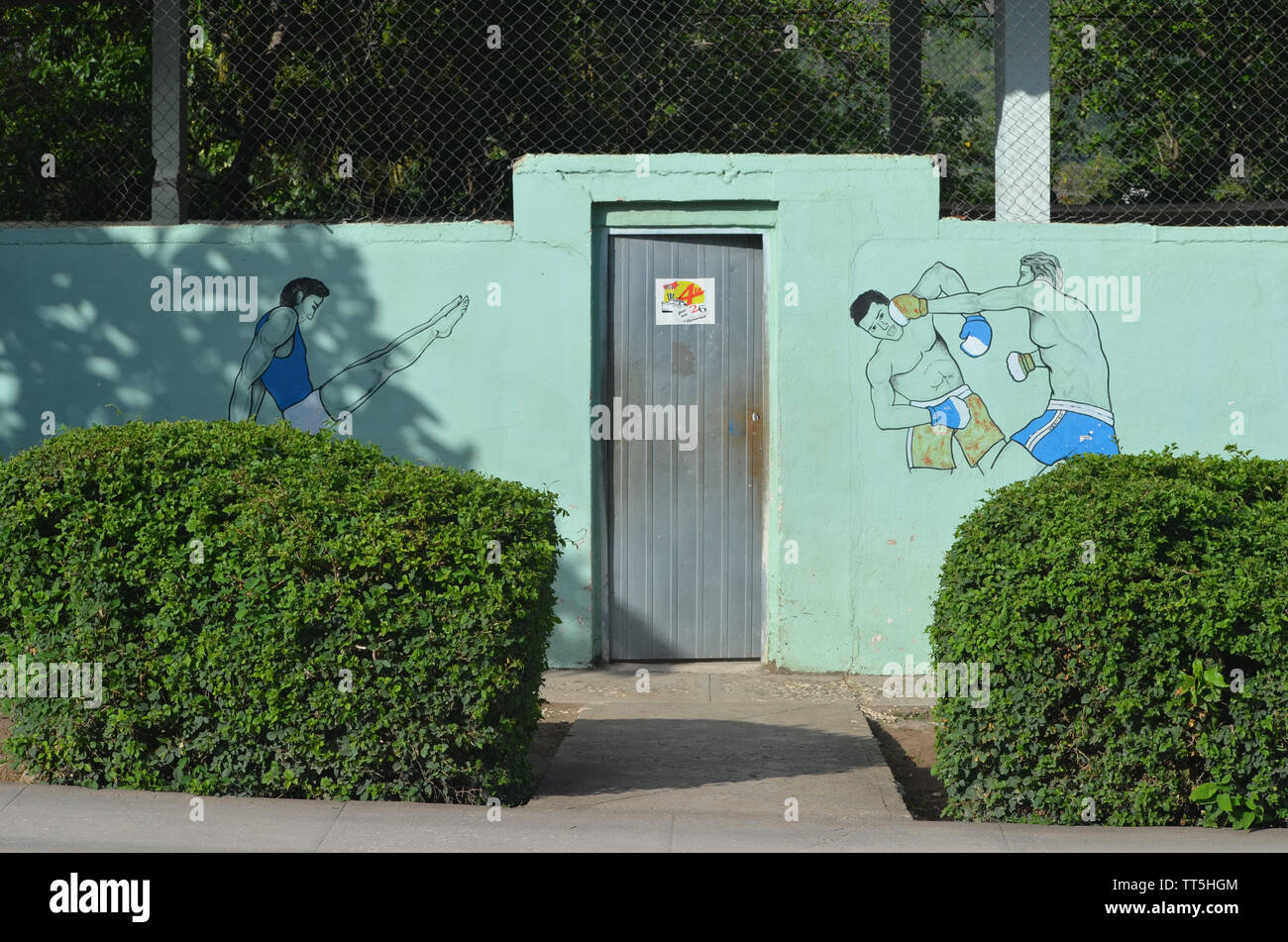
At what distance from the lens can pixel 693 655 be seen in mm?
7723

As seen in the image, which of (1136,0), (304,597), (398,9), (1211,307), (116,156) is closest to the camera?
(304,597)

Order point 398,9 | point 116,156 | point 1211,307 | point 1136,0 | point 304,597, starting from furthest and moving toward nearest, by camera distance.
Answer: point 1136,0
point 398,9
point 116,156
point 1211,307
point 304,597

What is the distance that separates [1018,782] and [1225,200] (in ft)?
22.4

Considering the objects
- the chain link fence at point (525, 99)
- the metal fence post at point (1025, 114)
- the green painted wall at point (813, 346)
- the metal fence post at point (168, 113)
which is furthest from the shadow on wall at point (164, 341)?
the metal fence post at point (1025, 114)

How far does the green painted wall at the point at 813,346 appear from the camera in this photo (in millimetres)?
7484

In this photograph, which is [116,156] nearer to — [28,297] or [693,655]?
[28,297]

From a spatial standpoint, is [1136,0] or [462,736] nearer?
[462,736]

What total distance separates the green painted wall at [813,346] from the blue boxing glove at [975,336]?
47 mm

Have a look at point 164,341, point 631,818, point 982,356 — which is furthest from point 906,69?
point 631,818

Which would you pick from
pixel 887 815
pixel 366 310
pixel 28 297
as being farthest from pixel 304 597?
→ pixel 28 297

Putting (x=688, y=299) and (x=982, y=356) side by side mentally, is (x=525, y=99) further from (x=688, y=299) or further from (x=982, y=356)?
(x=982, y=356)

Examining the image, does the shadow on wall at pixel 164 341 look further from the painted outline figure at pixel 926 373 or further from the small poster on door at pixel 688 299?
the painted outline figure at pixel 926 373

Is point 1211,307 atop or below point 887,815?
atop

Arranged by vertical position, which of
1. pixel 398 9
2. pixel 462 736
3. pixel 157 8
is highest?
pixel 398 9
